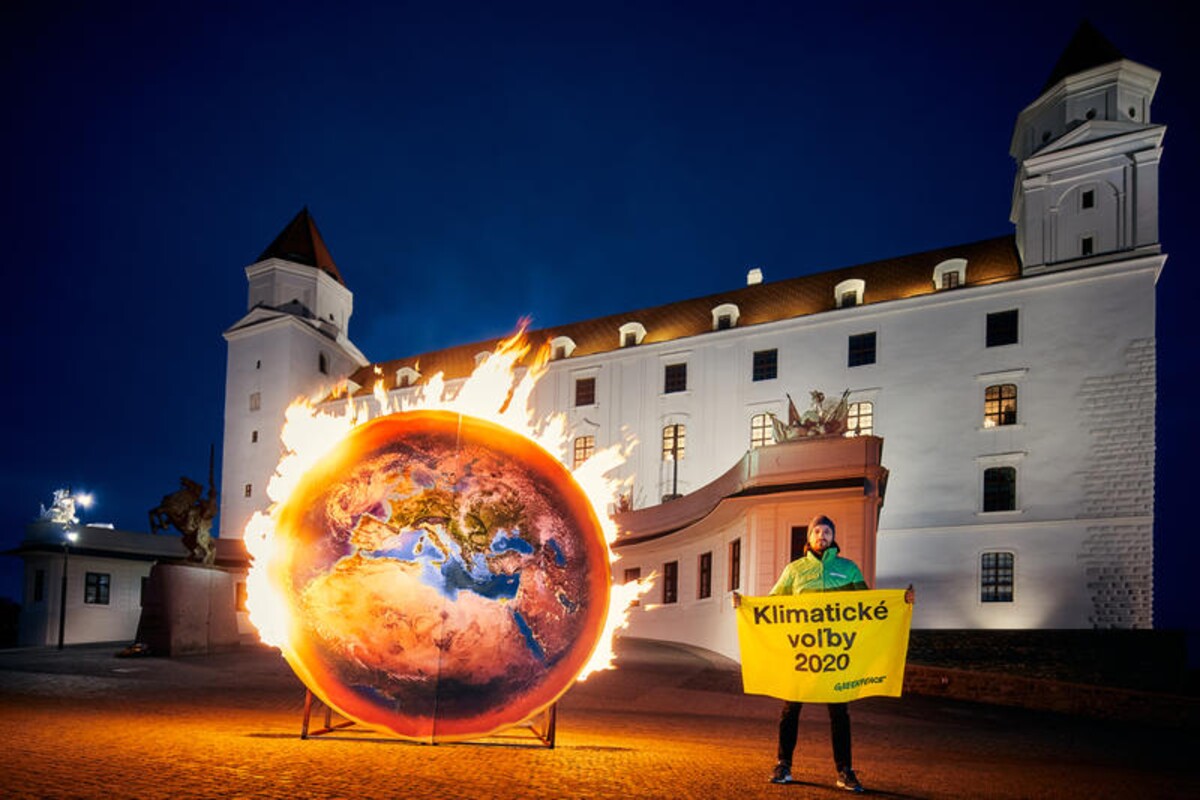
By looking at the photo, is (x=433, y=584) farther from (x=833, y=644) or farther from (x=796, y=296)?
(x=796, y=296)

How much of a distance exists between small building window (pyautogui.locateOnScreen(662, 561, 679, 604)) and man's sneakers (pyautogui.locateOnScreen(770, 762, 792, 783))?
23.1 m

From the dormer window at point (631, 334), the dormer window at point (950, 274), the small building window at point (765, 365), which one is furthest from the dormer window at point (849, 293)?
the dormer window at point (631, 334)

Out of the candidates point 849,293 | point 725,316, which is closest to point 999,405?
point 849,293

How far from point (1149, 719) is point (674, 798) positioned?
14.2 metres

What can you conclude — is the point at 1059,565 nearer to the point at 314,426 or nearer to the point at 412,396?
the point at 314,426

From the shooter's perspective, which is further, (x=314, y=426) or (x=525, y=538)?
(x=314, y=426)

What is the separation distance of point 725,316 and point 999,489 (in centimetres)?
1587

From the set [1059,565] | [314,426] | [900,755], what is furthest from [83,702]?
[1059,565]

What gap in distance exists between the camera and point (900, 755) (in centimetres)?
989

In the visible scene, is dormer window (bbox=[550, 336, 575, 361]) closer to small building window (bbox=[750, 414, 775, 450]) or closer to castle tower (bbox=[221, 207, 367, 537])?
small building window (bbox=[750, 414, 775, 450])

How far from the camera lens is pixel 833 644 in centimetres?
793

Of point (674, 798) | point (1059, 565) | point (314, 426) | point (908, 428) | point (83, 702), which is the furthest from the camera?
point (908, 428)

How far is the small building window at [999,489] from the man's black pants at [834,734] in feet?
101

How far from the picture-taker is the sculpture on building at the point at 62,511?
4243cm
